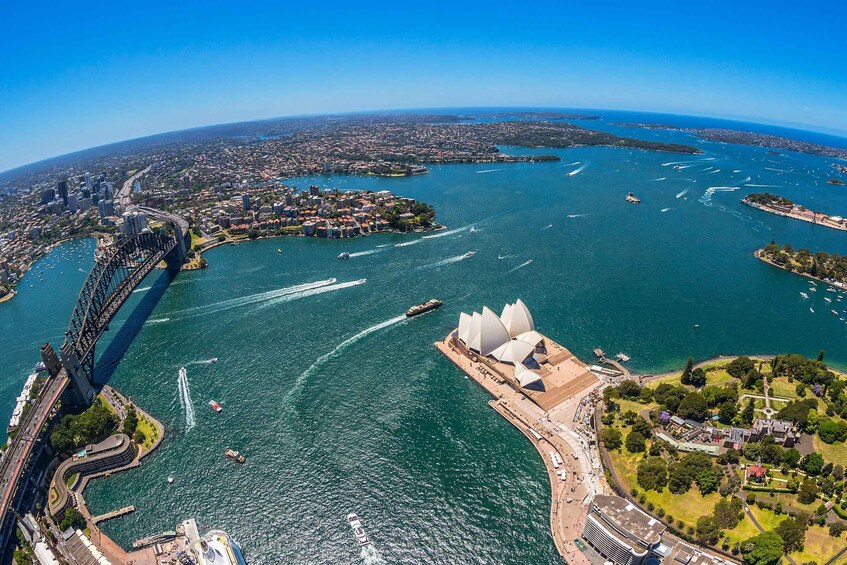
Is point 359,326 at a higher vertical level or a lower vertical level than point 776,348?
higher

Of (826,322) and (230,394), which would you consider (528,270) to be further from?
(230,394)

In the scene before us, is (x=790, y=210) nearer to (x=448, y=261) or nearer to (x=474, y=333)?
(x=448, y=261)

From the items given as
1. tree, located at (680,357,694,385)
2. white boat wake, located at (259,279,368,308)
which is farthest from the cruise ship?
tree, located at (680,357,694,385)

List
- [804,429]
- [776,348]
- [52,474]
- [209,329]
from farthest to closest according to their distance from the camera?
1. [209,329]
2. [776,348]
3. [804,429]
4. [52,474]

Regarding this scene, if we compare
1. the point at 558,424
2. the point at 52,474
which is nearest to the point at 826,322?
the point at 558,424

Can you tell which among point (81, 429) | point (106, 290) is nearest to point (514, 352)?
point (81, 429)

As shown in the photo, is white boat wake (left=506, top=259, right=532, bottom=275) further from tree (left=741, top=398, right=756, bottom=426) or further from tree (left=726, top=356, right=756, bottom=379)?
tree (left=741, top=398, right=756, bottom=426)

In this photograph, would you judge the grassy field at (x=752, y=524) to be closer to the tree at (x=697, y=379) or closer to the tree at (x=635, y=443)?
the tree at (x=635, y=443)
